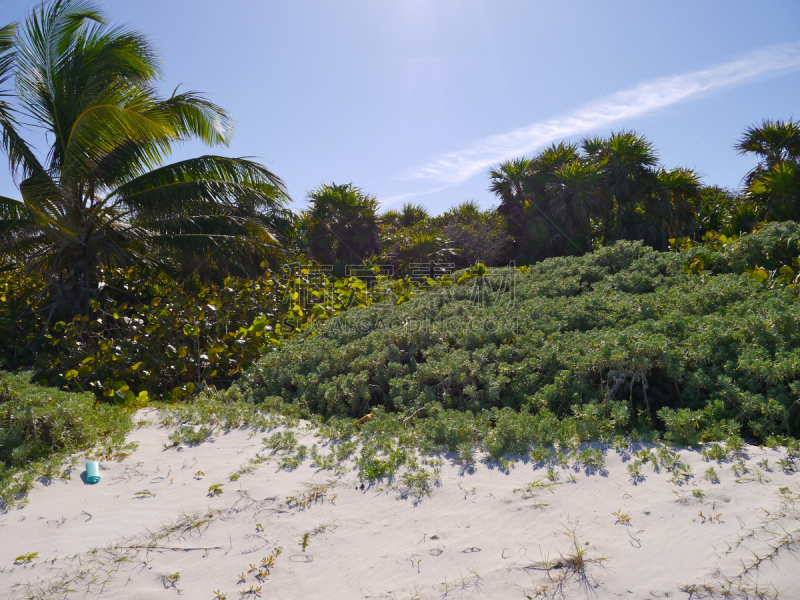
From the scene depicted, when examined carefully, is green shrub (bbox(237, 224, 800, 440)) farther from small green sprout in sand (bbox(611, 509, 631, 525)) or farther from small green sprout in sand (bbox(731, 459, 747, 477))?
small green sprout in sand (bbox(611, 509, 631, 525))

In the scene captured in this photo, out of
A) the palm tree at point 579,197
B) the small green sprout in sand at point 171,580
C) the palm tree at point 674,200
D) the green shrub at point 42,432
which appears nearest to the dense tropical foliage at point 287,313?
the green shrub at point 42,432

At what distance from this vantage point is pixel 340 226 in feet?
55.3

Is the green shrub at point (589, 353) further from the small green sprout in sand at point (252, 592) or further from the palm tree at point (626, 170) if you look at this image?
the palm tree at point (626, 170)

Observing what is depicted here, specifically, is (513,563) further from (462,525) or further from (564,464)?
(564,464)

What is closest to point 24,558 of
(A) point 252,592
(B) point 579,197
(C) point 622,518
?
(A) point 252,592

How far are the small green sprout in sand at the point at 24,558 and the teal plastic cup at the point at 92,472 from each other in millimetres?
954

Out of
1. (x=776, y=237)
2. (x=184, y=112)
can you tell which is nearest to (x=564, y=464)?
(x=776, y=237)

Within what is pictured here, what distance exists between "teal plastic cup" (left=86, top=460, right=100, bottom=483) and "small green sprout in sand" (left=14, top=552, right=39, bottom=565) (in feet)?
3.13

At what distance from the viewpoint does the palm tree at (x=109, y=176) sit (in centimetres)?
740

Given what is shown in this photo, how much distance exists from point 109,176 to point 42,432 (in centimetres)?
501

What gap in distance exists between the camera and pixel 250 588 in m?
2.54

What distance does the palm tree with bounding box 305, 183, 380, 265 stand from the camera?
1671 centimetres

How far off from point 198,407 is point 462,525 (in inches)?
149

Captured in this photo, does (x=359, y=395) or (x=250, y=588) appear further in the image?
(x=359, y=395)
